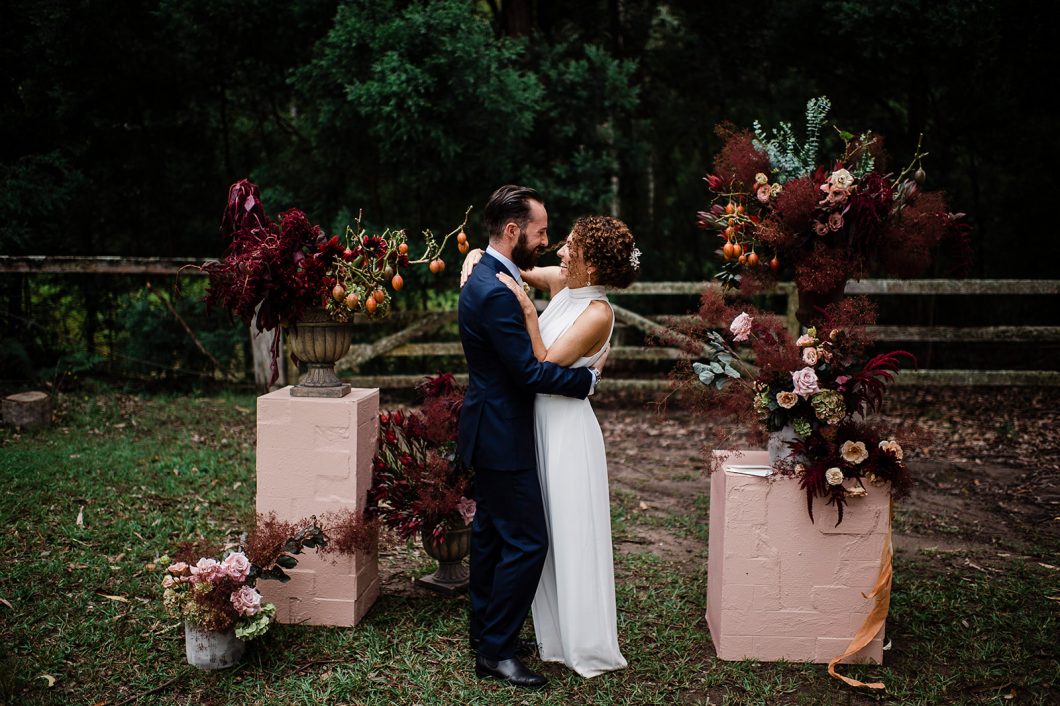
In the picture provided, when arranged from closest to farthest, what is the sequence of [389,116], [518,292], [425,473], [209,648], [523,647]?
[518,292], [209,648], [523,647], [425,473], [389,116]

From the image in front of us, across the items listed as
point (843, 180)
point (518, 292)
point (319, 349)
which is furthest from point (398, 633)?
point (843, 180)

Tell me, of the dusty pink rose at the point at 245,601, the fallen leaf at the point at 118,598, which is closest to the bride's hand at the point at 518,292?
the dusty pink rose at the point at 245,601

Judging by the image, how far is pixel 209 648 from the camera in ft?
12.4

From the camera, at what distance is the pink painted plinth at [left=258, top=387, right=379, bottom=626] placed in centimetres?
418

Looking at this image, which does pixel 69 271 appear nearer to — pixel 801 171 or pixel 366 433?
pixel 366 433

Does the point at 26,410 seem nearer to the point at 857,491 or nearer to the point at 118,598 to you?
the point at 118,598

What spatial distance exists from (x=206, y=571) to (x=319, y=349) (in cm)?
119

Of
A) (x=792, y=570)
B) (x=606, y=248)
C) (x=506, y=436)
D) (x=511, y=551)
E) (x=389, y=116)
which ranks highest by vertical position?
(x=389, y=116)

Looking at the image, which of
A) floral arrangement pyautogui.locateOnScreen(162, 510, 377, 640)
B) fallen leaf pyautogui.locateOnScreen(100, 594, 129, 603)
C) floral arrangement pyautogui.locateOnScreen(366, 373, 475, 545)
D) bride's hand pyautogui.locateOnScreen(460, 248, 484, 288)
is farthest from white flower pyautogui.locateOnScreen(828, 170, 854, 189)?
fallen leaf pyautogui.locateOnScreen(100, 594, 129, 603)

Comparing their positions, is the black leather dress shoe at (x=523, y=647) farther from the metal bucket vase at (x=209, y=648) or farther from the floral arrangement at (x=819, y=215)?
the floral arrangement at (x=819, y=215)

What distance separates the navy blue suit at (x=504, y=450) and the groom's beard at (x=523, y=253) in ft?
0.35

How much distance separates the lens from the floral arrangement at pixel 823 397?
12.3 feet

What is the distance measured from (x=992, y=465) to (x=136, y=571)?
682cm

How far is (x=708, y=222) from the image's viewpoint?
4.30 m
